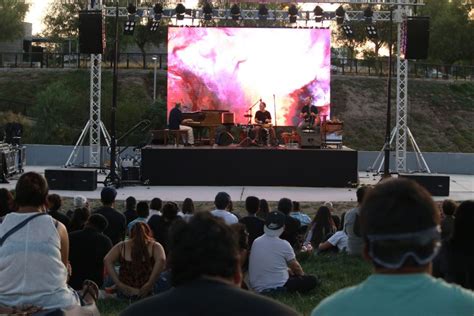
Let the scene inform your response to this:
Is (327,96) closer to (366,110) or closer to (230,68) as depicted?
(230,68)

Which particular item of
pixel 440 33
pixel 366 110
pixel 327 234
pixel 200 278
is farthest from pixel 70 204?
pixel 440 33

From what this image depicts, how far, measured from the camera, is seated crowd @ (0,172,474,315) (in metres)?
2.77

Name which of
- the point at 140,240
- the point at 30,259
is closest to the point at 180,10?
the point at 140,240

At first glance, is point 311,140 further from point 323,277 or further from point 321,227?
point 323,277

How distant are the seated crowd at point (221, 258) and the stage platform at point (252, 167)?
1188cm

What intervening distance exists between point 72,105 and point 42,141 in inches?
105

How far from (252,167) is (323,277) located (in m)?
13.3

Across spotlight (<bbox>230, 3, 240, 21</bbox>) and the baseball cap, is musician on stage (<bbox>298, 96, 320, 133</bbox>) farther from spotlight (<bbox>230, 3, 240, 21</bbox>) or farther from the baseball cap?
the baseball cap

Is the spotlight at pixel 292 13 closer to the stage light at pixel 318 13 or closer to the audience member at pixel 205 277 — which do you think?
the stage light at pixel 318 13

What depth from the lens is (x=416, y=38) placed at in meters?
23.8

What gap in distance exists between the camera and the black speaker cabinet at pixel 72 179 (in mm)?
21734

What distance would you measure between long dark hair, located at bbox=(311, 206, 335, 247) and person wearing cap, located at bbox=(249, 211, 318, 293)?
3196mm

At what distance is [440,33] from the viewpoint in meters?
57.5

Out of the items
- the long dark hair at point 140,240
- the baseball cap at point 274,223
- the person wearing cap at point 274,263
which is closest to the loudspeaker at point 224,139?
the person wearing cap at point 274,263
